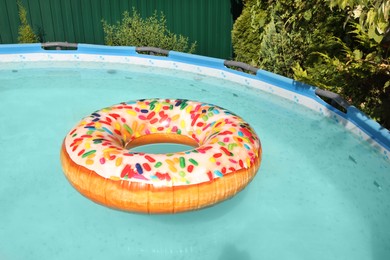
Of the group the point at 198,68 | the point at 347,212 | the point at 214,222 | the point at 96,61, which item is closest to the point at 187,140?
the point at 214,222

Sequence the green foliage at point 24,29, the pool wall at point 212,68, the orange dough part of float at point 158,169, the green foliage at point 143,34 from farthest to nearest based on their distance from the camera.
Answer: the green foliage at point 143,34, the green foliage at point 24,29, the pool wall at point 212,68, the orange dough part of float at point 158,169

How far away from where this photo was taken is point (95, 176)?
3.83 meters

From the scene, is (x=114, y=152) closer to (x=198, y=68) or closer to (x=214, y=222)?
(x=214, y=222)

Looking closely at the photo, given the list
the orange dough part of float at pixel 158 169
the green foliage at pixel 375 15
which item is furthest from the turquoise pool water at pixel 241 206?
the green foliage at pixel 375 15

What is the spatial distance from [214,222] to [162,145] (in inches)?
60.2

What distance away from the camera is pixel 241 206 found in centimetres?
451

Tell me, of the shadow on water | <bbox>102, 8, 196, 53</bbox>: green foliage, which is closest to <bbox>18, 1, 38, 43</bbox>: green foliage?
<bbox>102, 8, 196, 53</bbox>: green foliage

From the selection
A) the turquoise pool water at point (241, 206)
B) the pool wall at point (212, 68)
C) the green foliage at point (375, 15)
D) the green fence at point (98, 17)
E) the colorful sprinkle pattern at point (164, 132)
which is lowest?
the turquoise pool water at point (241, 206)

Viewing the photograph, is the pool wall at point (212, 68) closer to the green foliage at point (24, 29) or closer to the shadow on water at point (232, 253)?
the green foliage at point (24, 29)

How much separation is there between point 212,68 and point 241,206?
385cm

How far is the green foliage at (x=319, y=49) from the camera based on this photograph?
592 cm

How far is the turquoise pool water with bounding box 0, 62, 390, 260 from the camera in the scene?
12.9ft

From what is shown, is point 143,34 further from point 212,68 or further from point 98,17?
point 212,68

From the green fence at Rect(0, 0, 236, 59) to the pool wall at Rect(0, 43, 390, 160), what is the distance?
1.81 ft
